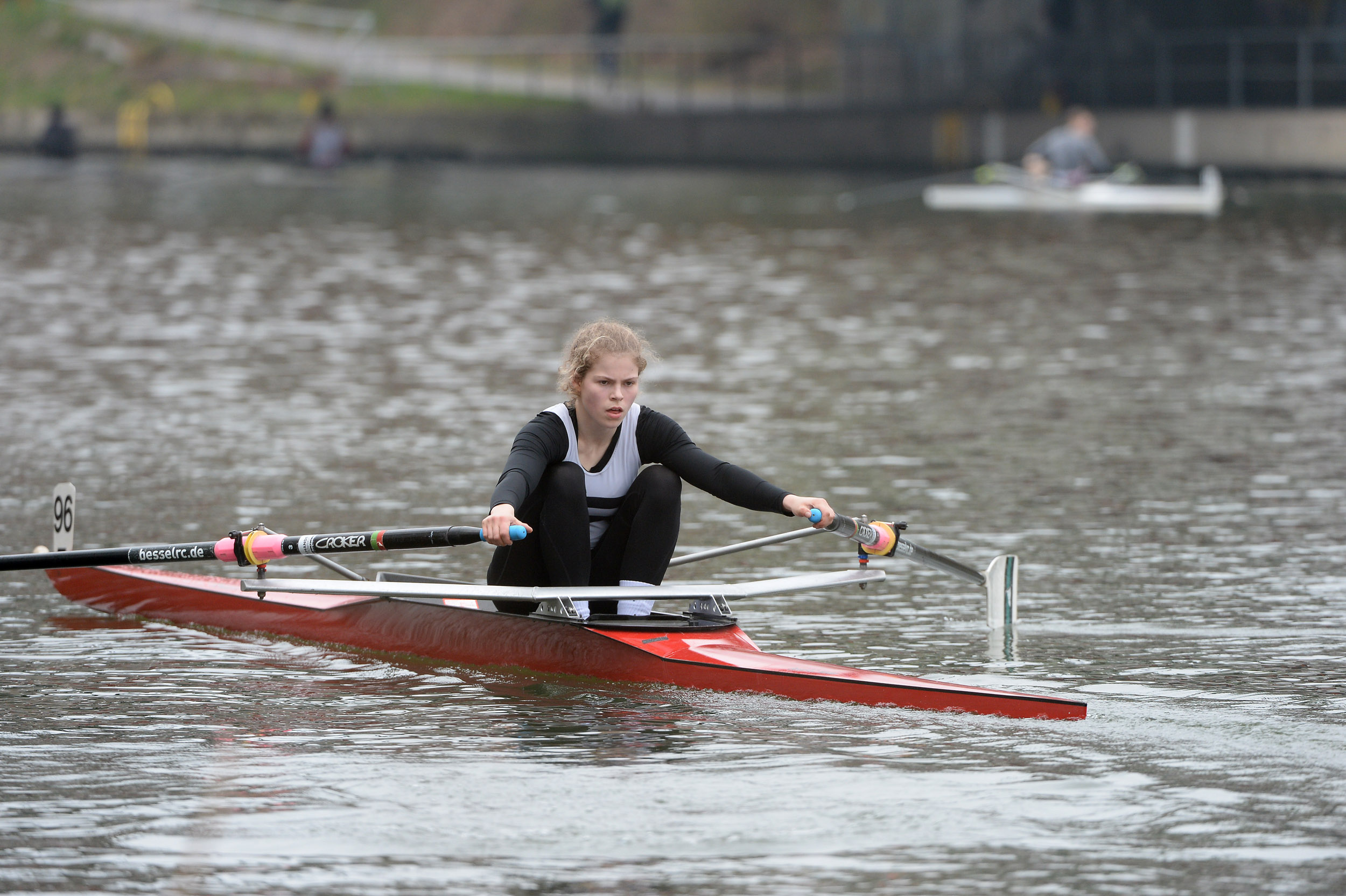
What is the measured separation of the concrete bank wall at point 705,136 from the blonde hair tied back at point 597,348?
33.5 metres

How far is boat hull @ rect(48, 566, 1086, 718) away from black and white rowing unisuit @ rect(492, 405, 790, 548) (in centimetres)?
45

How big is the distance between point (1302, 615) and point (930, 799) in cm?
305

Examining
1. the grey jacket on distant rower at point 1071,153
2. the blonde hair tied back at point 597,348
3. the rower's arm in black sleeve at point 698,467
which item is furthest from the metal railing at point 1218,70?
the blonde hair tied back at point 597,348

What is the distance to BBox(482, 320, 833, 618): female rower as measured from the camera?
7648 millimetres

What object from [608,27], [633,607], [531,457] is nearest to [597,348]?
[531,457]

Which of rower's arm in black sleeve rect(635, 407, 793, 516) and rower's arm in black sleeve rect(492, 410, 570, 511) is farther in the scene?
rower's arm in black sleeve rect(635, 407, 793, 516)

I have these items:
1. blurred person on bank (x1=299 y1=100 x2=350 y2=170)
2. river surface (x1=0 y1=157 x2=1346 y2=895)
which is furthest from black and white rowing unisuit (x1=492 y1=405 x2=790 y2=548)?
blurred person on bank (x1=299 y1=100 x2=350 y2=170)

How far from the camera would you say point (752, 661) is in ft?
24.8

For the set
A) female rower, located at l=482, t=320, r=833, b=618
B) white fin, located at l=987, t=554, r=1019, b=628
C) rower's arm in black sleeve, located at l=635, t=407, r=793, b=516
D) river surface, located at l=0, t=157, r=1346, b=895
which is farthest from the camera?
white fin, located at l=987, t=554, r=1019, b=628

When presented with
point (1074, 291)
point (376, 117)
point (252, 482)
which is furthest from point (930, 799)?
point (376, 117)

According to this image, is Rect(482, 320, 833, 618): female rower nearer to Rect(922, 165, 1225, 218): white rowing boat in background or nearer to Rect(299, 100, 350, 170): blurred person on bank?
Rect(922, 165, 1225, 218): white rowing boat in background

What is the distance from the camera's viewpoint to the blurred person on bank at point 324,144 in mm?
44500

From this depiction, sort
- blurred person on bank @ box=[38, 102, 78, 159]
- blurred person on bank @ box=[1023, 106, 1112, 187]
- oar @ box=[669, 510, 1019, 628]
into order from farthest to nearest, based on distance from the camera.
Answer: blurred person on bank @ box=[38, 102, 78, 159]
blurred person on bank @ box=[1023, 106, 1112, 187]
oar @ box=[669, 510, 1019, 628]

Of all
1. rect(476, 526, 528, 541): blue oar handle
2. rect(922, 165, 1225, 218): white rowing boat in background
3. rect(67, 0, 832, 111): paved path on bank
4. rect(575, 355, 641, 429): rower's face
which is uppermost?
rect(67, 0, 832, 111): paved path on bank
